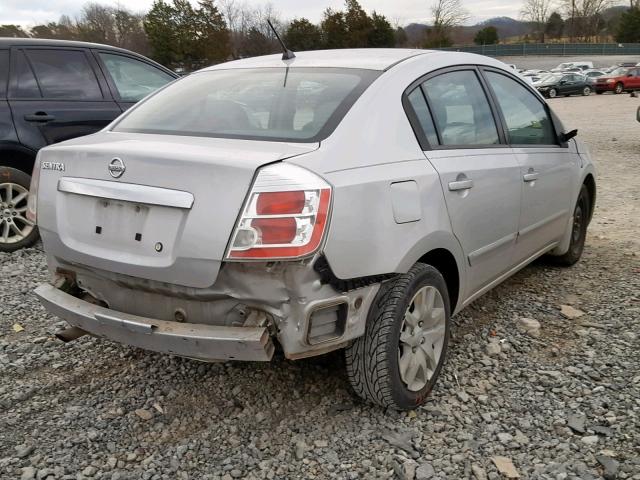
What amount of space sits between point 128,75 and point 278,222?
14.6ft

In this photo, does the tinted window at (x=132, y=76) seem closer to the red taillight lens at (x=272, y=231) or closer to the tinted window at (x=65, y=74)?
the tinted window at (x=65, y=74)

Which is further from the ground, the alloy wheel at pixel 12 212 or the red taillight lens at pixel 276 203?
the red taillight lens at pixel 276 203

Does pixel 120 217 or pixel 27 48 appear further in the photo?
pixel 27 48

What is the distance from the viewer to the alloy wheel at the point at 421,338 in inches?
103

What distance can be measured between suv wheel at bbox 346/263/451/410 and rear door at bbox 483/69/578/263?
107 centimetres

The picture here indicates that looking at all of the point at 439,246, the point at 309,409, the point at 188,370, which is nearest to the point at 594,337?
the point at 439,246

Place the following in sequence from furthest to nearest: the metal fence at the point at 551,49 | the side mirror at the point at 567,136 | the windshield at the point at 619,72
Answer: the metal fence at the point at 551,49 → the windshield at the point at 619,72 → the side mirror at the point at 567,136

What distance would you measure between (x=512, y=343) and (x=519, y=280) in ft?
3.93

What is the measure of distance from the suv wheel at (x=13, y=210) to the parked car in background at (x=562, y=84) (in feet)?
109

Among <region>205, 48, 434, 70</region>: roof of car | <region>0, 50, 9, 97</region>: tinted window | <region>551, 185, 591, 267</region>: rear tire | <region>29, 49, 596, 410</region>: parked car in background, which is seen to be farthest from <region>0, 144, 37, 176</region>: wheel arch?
<region>551, 185, 591, 267</region>: rear tire

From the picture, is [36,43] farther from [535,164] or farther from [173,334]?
[535,164]

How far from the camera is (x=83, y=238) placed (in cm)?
244

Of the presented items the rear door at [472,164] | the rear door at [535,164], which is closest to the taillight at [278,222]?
the rear door at [472,164]

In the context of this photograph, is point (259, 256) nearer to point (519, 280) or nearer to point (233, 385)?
point (233, 385)
